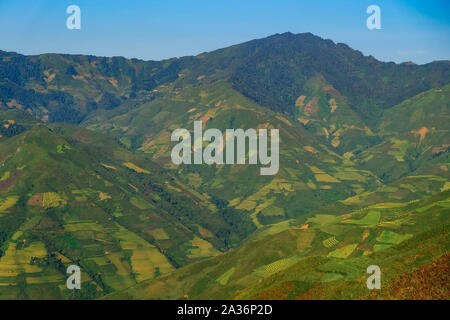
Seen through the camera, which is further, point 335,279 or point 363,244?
point 363,244

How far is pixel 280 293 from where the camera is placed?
431 feet
